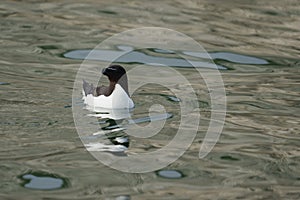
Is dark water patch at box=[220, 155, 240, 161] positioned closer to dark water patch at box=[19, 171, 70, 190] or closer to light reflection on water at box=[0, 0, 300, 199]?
light reflection on water at box=[0, 0, 300, 199]

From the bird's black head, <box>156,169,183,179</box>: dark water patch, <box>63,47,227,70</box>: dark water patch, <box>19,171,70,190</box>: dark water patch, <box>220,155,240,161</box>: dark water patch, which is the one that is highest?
the bird's black head

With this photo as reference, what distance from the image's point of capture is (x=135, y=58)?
14.7 meters

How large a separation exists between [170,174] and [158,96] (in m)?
3.32

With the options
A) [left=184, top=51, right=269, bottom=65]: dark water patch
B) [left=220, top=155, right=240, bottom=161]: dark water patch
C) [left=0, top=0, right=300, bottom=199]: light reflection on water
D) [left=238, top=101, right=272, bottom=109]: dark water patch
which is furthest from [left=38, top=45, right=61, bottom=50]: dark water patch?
[left=220, top=155, right=240, bottom=161]: dark water patch

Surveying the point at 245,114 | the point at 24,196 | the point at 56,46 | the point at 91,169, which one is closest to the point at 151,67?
the point at 56,46

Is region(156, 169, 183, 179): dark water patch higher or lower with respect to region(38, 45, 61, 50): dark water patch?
lower

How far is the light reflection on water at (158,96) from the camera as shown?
8523 millimetres

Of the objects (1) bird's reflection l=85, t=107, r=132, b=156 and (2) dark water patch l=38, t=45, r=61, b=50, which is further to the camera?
(2) dark water patch l=38, t=45, r=61, b=50

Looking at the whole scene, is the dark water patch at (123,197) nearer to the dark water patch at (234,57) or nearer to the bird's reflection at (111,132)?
the bird's reflection at (111,132)

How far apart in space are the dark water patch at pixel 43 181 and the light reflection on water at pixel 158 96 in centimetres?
8

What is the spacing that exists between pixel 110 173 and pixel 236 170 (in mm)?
1351

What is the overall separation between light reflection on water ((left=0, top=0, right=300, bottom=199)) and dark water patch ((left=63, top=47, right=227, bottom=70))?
0.23 meters

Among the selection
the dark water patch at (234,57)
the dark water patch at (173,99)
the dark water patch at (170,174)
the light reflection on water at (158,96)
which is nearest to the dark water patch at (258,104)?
the light reflection on water at (158,96)

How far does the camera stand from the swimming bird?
1124 centimetres
